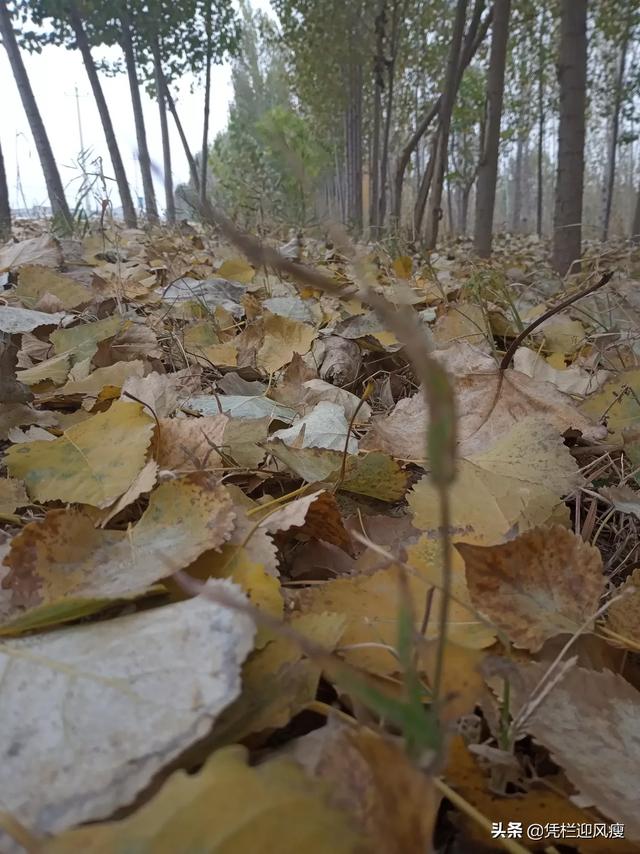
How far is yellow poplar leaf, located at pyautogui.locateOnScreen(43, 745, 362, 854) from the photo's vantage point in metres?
0.23

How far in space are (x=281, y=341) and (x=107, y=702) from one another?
0.83 m

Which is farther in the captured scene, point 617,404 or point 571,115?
point 571,115

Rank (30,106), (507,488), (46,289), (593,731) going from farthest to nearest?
1. (30,106)
2. (46,289)
3. (507,488)
4. (593,731)

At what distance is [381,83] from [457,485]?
5996 mm

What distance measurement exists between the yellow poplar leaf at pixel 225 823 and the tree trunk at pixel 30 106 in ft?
16.6

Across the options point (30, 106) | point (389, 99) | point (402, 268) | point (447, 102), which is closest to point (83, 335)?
point (402, 268)

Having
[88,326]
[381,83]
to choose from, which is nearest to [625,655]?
[88,326]

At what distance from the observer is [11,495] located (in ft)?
1.87

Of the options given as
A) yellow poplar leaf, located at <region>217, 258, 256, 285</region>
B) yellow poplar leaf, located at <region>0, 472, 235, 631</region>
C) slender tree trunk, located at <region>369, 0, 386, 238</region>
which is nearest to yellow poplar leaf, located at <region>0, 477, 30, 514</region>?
yellow poplar leaf, located at <region>0, 472, 235, 631</region>

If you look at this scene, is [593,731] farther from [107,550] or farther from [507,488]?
[107,550]

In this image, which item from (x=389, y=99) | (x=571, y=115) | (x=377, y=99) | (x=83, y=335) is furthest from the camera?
(x=389, y=99)

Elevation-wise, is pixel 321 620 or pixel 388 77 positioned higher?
pixel 388 77

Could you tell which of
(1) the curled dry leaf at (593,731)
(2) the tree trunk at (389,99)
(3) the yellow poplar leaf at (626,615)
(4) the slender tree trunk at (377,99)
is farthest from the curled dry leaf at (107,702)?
(2) the tree trunk at (389,99)

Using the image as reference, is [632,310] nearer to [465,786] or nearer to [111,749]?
[465,786]
